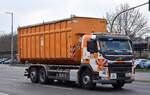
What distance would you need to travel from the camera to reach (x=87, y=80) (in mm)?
16922

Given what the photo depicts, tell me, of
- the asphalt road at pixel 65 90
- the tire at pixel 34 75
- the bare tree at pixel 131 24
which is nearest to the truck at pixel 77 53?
the tire at pixel 34 75

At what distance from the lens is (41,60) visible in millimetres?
21562

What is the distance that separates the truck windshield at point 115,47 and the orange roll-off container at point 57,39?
206cm

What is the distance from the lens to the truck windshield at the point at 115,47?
642 inches

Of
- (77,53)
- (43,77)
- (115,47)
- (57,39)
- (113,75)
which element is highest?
(57,39)

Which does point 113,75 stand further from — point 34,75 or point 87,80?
point 34,75

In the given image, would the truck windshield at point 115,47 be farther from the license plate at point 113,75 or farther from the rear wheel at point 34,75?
the rear wheel at point 34,75

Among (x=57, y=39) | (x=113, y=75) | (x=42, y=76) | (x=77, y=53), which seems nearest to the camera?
(x=113, y=75)

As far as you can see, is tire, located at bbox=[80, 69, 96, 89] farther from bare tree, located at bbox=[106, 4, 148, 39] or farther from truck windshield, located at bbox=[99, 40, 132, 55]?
bare tree, located at bbox=[106, 4, 148, 39]

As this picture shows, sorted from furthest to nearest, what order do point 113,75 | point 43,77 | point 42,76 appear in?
point 42,76 < point 43,77 < point 113,75

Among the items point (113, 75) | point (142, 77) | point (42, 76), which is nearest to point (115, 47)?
point (113, 75)

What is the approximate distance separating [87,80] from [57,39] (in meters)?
3.85

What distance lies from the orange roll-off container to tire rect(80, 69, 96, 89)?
121 centimetres

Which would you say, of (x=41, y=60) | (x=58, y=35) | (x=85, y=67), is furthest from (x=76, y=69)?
(x=41, y=60)
